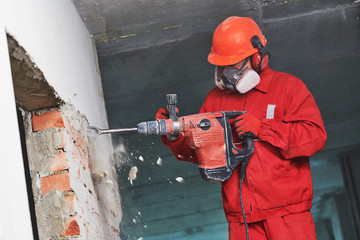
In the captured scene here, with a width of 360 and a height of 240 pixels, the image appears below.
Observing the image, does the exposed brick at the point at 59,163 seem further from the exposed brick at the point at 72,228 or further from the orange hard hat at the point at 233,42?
the orange hard hat at the point at 233,42

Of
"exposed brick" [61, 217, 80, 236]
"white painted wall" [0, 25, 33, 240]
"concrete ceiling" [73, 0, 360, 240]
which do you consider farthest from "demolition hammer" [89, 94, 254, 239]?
"concrete ceiling" [73, 0, 360, 240]

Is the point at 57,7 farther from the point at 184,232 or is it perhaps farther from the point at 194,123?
the point at 184,232

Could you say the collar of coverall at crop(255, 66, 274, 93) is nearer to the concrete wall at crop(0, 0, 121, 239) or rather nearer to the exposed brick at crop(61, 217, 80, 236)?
the concrete wall at crop(0, 0, 121, 239)

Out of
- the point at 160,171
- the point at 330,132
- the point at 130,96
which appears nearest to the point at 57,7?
the point at 130,96

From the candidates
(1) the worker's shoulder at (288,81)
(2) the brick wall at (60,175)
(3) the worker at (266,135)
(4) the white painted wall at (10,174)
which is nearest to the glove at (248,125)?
(3) the worker at (266,135)

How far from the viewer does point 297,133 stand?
102 inches

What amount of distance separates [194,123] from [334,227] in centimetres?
672

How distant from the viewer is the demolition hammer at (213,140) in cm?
261

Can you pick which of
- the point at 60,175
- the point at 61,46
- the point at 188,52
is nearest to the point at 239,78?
the point at 61,46

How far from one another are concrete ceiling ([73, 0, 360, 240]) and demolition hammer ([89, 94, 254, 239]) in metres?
1.21

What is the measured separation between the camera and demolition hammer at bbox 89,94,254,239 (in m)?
2.61

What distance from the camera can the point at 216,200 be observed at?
6.71 m

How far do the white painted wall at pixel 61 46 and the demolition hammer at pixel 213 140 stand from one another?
15.8 inches

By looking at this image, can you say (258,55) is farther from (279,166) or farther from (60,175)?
(60,175)
